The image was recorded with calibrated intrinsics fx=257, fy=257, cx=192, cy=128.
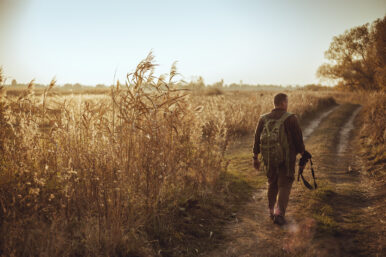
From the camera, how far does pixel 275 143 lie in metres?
4.34

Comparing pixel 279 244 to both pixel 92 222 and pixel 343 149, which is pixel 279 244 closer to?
pixel 92 222

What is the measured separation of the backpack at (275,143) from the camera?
431 centimetres

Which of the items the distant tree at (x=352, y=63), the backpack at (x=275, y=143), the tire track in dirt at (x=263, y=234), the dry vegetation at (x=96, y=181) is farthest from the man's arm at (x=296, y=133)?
the distant tree at (x=352, y=63)

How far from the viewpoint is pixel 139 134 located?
412cm

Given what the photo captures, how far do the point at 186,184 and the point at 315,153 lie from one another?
6.19 m

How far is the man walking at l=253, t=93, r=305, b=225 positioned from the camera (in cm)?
431

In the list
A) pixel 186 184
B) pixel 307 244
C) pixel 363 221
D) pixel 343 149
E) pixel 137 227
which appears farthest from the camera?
pixel 343 149

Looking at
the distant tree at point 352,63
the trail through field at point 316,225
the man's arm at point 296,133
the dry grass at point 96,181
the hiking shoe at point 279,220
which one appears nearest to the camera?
the dry grass at point 96,181

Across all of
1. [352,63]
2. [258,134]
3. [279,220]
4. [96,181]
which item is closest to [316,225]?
[279,220]

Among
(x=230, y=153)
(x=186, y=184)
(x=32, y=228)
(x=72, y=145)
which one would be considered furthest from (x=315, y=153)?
(x=32, y=228)

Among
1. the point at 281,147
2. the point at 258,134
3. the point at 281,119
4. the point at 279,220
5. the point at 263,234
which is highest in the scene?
the point at 281,119

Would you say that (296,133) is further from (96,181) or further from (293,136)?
(96,181)

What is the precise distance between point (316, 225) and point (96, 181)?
367 centimetres

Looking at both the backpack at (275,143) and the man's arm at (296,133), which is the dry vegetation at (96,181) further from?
the man's arm at (296,133)
